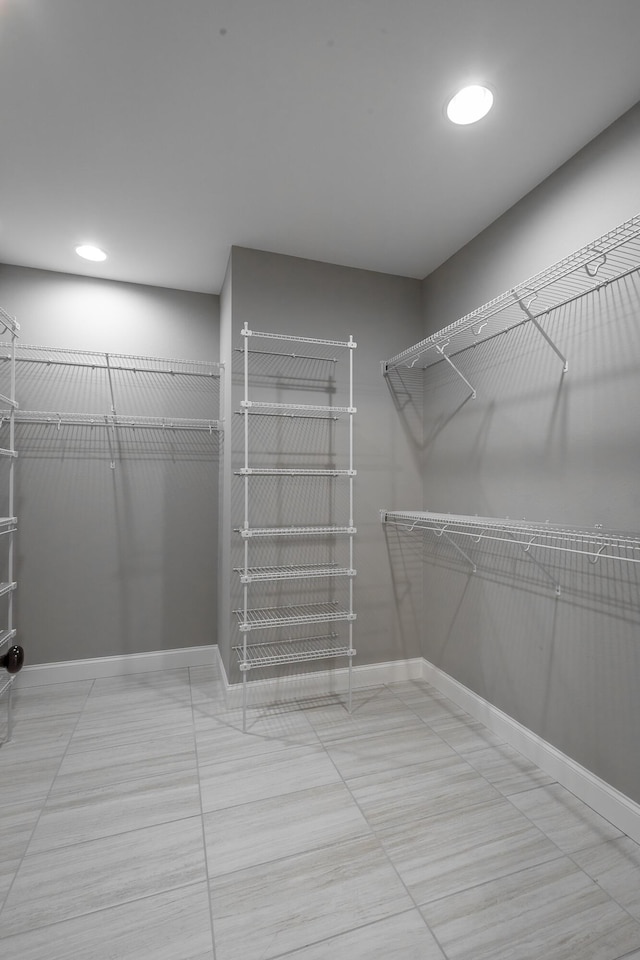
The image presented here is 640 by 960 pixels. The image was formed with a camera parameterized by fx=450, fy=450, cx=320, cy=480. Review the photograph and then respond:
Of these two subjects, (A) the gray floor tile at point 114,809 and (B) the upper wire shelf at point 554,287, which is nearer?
(B) the upper wire shelf at point 554,287

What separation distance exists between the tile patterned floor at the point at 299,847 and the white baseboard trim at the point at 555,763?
0.04m

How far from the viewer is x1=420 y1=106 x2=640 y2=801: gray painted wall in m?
1.53

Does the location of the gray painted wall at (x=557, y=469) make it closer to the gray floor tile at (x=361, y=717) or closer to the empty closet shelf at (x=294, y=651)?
the gray floor tile at (x=361, y=717)

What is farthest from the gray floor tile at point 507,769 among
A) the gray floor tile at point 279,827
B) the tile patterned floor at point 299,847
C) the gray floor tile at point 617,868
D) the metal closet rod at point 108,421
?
the metal closet rod at point 108,421

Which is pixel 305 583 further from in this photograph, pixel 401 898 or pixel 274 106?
pixel 274 106

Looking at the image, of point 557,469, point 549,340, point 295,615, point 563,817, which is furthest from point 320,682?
point 549,340

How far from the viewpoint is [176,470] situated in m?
2.95

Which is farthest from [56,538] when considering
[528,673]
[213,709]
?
[528,673]

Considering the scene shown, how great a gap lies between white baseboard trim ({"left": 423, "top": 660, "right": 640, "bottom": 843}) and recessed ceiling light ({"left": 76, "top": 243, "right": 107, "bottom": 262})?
3055 mm

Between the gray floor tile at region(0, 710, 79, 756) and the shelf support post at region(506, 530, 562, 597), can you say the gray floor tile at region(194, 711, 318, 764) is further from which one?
the shelf support post at region(506, 530, 562, 597)

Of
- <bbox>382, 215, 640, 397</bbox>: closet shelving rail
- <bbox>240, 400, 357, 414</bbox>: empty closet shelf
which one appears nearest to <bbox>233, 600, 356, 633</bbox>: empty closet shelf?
<bbox>240, 400, 357, 414</bbox>: empty closet shelf

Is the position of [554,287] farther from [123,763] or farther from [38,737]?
[38,737]

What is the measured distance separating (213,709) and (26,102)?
268 centimetres

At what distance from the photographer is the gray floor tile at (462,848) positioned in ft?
4.43
